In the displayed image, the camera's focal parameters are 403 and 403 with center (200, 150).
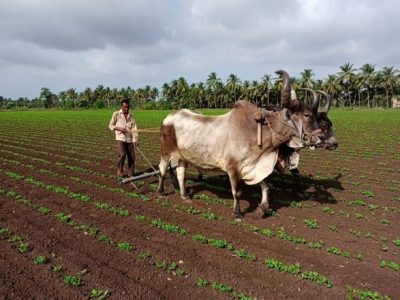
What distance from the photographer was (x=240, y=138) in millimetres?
8062

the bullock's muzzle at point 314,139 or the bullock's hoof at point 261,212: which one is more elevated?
the bullock's muzzle at point 314,139

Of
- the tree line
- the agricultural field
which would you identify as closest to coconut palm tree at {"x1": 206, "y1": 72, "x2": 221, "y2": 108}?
the tree line

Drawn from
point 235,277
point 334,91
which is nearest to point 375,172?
point 235,277

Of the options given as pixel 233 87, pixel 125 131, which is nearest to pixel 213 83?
pixel 233 87

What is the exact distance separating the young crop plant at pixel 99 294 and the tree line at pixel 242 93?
6986 cm

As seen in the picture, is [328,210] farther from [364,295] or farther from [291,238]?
[364,295]

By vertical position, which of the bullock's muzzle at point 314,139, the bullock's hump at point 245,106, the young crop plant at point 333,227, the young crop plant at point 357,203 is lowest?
the young crop plant at point 333,227

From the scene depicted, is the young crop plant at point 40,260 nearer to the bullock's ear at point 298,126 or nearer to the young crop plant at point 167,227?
the young crop plant at point 167,227

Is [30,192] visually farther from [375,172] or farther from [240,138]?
[375,172]

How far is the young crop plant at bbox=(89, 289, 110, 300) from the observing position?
5012 millimetres

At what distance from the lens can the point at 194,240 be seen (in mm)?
6973

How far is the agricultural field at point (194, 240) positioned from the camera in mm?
5379

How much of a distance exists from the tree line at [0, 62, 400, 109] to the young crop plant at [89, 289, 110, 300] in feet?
229

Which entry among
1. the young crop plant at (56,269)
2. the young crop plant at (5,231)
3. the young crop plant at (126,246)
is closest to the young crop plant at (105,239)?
the young crop plant at (126,246)
